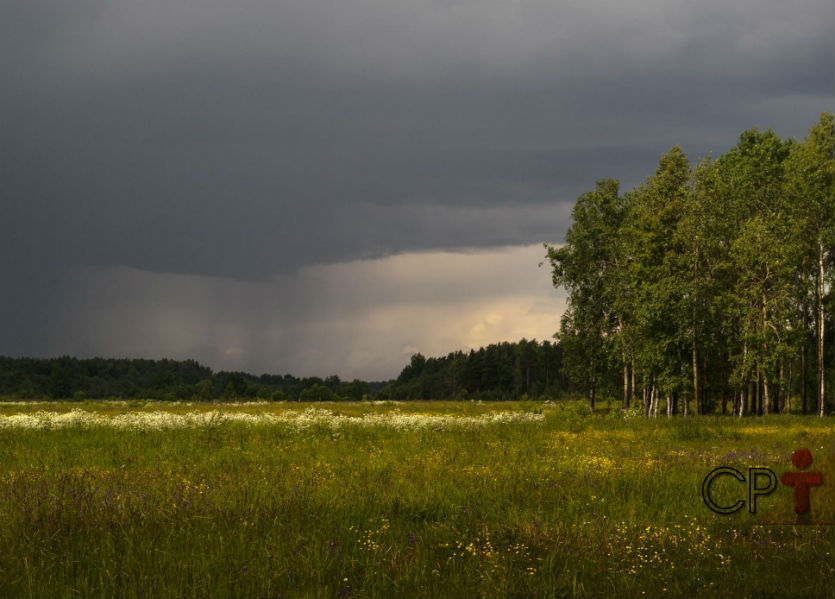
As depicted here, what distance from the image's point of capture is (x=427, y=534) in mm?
7633

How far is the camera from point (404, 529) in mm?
7992

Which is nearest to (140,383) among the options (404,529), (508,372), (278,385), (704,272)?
(278,385)

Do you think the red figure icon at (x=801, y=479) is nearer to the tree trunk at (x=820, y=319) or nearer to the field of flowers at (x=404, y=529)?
the field of flowers at (x=404, y=529)

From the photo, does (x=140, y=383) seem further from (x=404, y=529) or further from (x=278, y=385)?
(x=404, y=529)

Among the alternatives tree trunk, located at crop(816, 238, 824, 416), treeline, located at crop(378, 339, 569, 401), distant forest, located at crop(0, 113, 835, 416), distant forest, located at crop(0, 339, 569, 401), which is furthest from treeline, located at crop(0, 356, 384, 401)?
tree trunk, located at crop(816, 238, 824, 416)

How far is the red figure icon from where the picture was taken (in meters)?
7.09

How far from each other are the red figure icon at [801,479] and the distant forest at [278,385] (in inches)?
4190

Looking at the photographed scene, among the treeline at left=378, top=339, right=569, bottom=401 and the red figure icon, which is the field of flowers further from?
the treeline at left=378, top=339, right=569, bottom=401

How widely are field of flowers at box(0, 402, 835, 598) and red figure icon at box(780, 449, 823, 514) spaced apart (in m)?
0.23

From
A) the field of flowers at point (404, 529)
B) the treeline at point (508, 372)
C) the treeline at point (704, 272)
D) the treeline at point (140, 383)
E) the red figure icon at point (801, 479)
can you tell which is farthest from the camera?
the treeline at point (508, 372)

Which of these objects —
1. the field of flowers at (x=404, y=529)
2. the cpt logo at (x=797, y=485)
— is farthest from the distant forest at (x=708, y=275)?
the cpt logo at (x=797, y=485)

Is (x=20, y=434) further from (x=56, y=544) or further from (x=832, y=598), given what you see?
(x=832, y=598)

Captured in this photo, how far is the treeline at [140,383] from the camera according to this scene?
101 metres

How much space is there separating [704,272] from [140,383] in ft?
447
